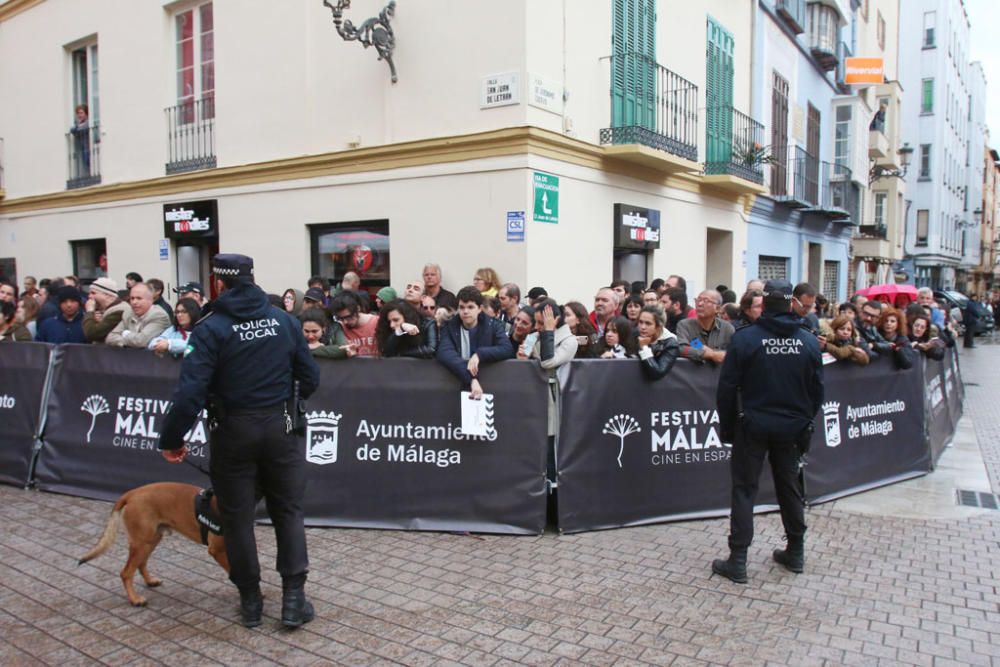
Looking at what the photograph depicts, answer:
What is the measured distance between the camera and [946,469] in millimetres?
8094

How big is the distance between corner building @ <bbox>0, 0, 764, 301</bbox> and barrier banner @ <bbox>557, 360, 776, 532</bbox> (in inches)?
137

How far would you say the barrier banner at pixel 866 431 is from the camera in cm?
680

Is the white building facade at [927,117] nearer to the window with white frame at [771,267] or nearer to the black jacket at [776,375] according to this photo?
the window with white frame at [771,267]

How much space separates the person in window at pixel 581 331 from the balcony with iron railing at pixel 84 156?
11542 mm

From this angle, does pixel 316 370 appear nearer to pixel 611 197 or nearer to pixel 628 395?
pixel 628 395

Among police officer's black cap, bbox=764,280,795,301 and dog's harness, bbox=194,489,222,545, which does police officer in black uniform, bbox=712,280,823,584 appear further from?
dog's harness, bbox=194,489,222,545

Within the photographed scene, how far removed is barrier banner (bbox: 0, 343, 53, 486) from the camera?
7.11m

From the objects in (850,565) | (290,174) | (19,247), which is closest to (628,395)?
(850,565)

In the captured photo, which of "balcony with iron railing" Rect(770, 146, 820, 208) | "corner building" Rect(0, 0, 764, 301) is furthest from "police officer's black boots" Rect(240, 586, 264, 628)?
"balcony with iron railing" Rect(770, 146, 820, 208)

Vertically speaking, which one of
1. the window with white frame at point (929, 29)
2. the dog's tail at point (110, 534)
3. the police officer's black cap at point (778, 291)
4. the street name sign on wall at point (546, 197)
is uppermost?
the window with white frame at point (929, 29)

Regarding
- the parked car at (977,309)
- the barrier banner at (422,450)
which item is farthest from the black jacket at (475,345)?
the parked car at (977,309)

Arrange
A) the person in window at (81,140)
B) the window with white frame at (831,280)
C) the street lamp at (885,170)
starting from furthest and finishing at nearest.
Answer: the street lamp at (885,170) → the window with white frame at (831,280) → the person in window at (81,140)

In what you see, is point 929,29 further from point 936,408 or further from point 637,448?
point 637,448

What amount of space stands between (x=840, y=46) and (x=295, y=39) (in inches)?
659
